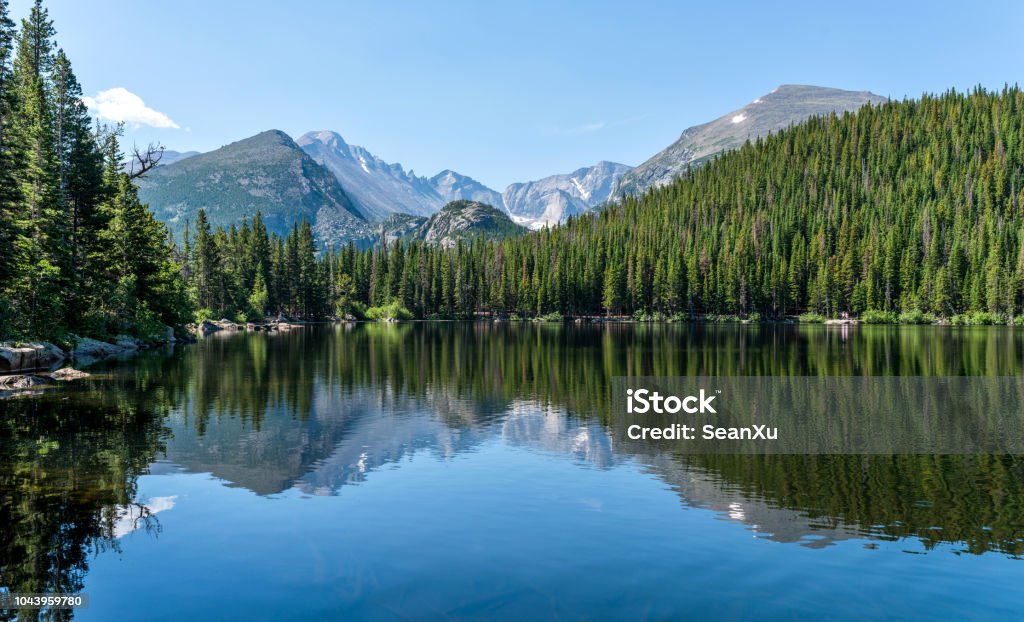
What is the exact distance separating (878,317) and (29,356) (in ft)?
526

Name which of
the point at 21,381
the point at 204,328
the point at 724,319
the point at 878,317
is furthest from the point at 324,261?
the point at 21,381

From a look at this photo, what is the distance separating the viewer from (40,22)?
57531 mm

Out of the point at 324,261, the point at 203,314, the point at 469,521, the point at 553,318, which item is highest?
the point at 324,261

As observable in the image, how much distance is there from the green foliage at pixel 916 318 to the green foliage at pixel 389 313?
127965 millimetres

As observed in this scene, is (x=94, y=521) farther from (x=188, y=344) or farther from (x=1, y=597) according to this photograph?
(x=188, y=344)

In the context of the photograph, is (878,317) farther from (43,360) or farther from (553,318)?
(43,360)

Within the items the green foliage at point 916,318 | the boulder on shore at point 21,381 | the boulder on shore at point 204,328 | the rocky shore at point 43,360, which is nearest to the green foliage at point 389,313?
the boulder on shore at point 204,328

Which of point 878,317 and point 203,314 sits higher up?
point 203,314

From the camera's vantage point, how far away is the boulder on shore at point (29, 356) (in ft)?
131

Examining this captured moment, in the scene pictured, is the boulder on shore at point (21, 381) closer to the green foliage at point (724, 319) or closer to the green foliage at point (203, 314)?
the green foliage at point (203, 314)

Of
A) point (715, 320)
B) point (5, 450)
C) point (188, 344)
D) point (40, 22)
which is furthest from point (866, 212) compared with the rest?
point (5, 450)

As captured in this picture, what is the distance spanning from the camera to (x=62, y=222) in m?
47.8

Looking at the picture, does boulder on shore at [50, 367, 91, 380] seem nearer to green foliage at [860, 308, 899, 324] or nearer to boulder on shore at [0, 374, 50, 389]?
boulder on shore at [0, 374, 50, 389]

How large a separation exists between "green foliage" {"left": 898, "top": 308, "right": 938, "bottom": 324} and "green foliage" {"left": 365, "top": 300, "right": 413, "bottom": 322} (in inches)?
5038
